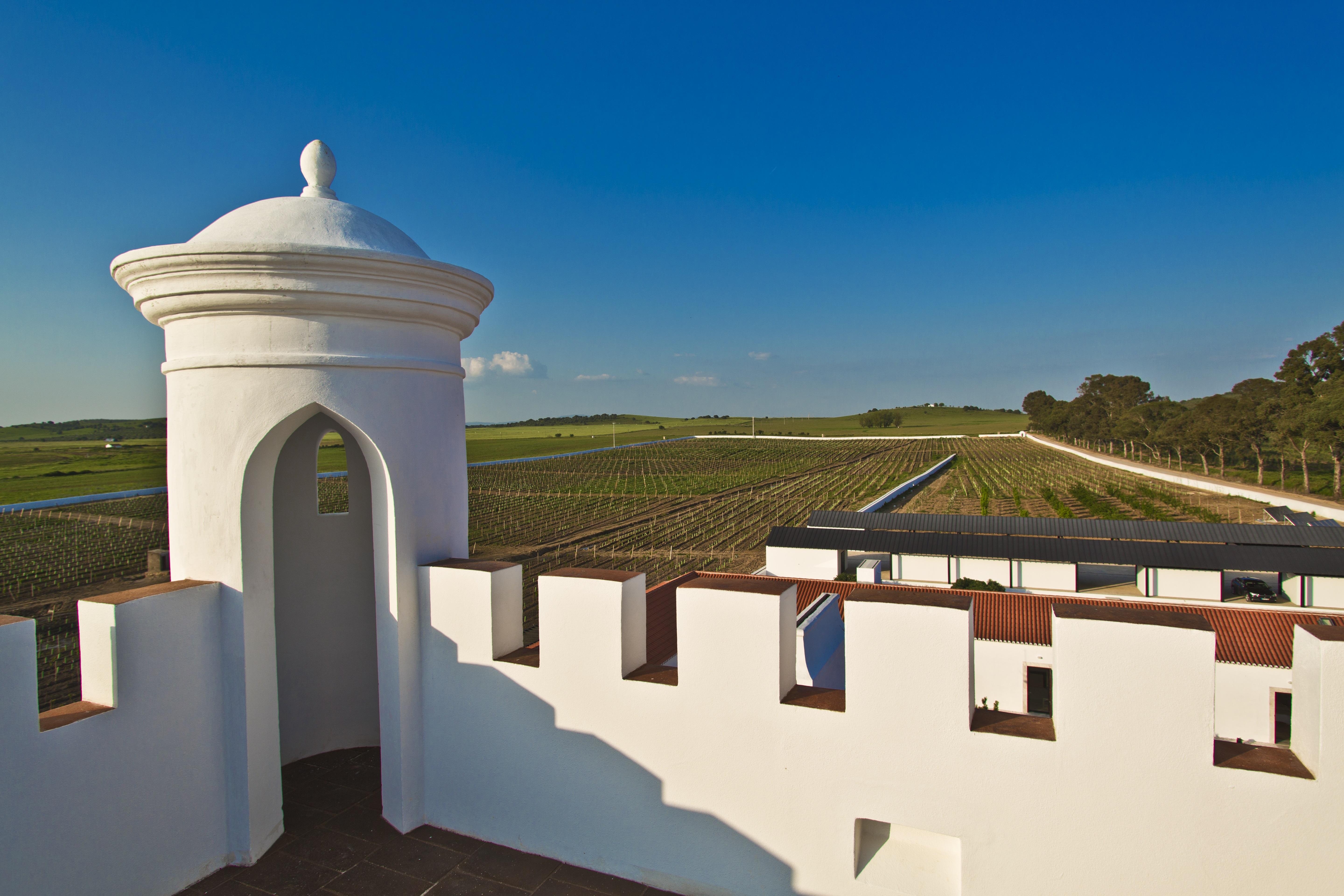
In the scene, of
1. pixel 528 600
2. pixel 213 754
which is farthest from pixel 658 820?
pixel 528 600

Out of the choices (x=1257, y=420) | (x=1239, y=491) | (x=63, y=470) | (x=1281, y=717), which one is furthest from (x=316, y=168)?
(x=63, y=470)

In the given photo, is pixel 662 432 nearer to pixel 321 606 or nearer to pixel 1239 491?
pixel 1239 491

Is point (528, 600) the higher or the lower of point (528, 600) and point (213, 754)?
the lower

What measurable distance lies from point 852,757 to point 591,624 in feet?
5.22

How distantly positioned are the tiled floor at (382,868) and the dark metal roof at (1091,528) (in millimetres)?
20872

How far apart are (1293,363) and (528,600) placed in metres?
57.3

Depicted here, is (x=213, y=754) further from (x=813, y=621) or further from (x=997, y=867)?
(x=813, y=621)

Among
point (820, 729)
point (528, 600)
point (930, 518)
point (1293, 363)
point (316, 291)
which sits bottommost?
point (528, 600)

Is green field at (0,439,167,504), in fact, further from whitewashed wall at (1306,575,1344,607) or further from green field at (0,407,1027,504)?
whitewashed wall at (1306,575,1344,607)

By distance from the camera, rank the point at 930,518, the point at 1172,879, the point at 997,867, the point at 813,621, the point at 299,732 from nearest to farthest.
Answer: the point at 1172,879, the point at 997,867, the point at 299,732, the point at 813,621, the point at 930,518

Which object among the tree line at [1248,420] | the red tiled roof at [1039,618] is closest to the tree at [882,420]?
the tree line at [1248,420]

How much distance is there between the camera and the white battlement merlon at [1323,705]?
261 centimetres

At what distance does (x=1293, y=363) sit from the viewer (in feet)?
158

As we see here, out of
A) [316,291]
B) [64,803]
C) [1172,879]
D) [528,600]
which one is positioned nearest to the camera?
[1172,879]
